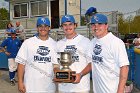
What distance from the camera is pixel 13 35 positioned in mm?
12203

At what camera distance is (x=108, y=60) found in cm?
437

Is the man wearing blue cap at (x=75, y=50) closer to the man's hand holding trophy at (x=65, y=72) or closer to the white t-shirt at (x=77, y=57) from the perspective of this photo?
the white t-shirt at (x=77, y=57)

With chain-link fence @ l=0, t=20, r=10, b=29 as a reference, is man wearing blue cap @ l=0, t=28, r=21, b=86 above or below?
below

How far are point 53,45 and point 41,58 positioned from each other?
0.30 meters

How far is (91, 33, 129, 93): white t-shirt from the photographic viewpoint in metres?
4.23

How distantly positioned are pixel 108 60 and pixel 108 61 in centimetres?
1

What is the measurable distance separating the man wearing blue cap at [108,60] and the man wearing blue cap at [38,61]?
1.02 meters

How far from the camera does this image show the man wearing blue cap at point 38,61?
5.30 meters

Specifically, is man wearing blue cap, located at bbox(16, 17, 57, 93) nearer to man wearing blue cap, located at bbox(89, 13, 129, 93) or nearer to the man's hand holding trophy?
the man's hand holding trophy

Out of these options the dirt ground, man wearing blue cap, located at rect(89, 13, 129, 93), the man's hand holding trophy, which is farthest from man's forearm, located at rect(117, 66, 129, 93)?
the dirt ground

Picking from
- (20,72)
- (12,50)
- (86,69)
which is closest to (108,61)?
(86,69)

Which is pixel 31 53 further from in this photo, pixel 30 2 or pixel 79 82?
pixel 30 2

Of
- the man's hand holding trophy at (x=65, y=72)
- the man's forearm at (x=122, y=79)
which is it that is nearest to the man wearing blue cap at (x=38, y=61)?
the man's hand holding trophy at (x=65, y=72)

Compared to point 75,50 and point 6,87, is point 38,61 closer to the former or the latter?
point 75,50
